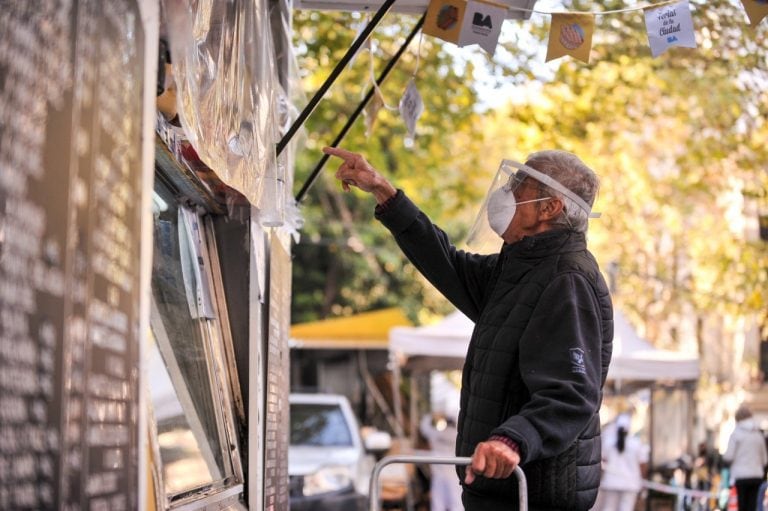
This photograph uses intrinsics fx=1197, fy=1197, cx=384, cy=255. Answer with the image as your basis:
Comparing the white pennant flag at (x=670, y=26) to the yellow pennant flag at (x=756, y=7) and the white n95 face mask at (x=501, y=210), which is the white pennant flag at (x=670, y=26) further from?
the white n95 face mask at (x=501, y=210)

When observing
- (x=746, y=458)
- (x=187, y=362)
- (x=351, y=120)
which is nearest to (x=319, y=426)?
(x=746, y=458)

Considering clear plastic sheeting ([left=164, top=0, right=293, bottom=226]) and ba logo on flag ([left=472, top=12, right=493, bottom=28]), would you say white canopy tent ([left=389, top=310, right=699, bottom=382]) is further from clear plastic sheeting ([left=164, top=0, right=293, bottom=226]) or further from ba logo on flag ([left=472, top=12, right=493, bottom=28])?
clear plastic sheeting ([left=164, top=0, right=293, bottom=226])

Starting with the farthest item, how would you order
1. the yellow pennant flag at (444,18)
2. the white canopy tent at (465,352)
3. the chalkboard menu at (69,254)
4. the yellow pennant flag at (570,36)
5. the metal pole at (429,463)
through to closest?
the white canopy tent at (465,352), the yellow pennant flag at (570,36), the yellow pennant flag at (444,18), the metal pole at (429,463), the chalkboard menu at (69,254)

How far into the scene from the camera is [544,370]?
12.7 ft

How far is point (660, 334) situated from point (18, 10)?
28.3 metres

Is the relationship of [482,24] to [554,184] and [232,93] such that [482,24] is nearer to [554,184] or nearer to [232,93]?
[554,184]

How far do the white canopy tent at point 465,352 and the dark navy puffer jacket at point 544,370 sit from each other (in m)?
11.7

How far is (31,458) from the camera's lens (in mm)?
1869

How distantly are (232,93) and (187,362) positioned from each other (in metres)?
0.93

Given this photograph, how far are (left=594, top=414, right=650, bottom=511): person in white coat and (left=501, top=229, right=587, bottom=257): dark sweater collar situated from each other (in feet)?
37.2

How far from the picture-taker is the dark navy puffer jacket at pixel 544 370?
3.79 m

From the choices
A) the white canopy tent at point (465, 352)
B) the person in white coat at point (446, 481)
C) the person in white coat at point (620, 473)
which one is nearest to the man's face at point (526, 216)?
the person in white coat at point (446, 481)

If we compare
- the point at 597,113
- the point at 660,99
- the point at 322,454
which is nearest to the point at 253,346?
the point at 322,454

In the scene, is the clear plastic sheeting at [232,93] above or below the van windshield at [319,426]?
above
